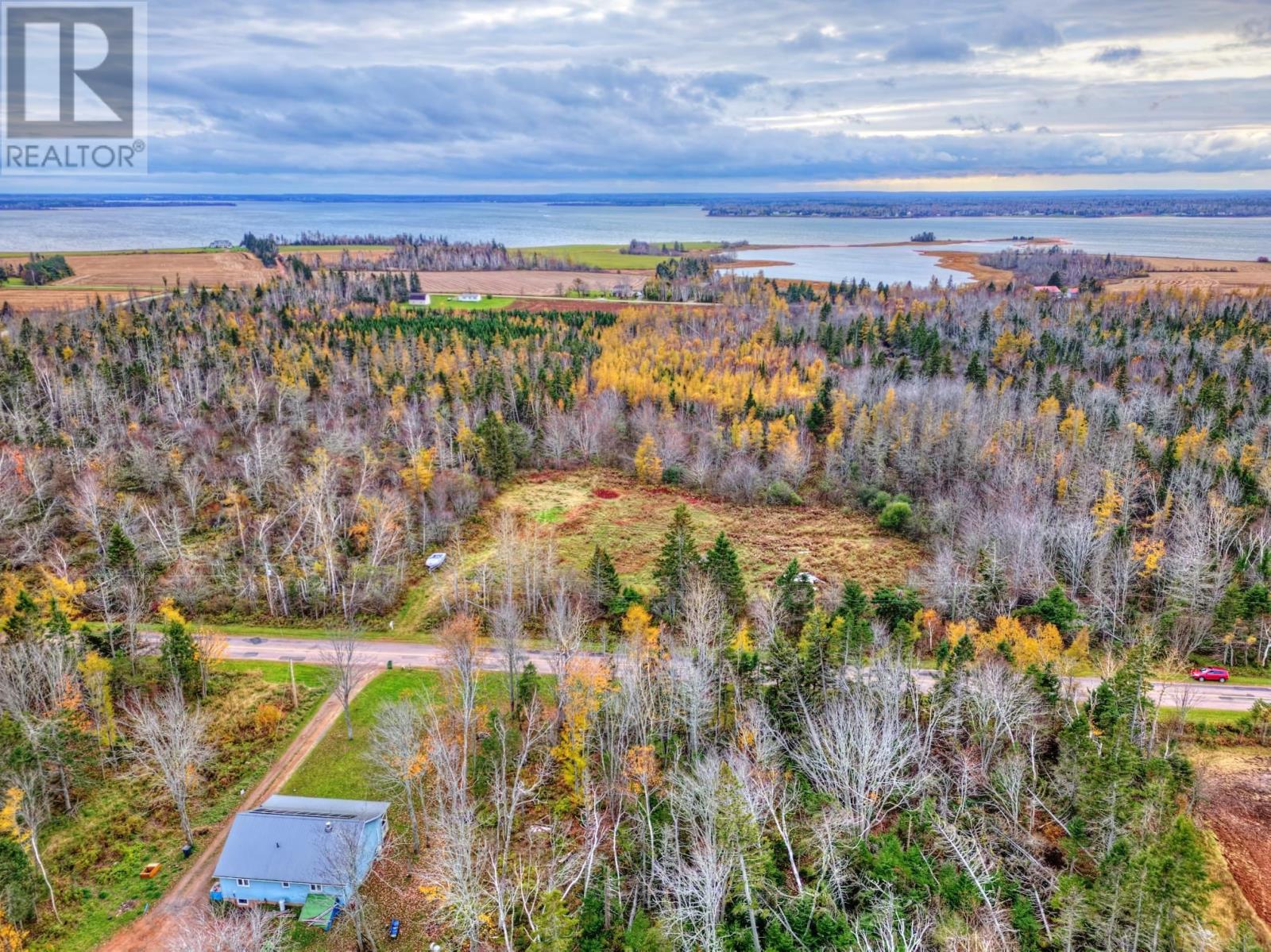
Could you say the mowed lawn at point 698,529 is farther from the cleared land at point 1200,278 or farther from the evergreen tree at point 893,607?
the cleared land at point 1200,278

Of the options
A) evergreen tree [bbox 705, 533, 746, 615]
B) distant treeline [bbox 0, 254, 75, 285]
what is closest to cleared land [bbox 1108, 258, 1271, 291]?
evergreen tree [bbox 705, 533, 746, 615]

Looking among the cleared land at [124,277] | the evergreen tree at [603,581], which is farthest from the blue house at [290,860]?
the cleared land at [124,277]

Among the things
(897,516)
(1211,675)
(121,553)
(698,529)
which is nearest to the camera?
(1211,675)

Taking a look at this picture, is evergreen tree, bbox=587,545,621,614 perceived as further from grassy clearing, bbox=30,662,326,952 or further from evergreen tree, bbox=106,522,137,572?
evergreen tree, bbox=106,522,137,572

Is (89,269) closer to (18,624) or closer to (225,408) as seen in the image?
(225,408)

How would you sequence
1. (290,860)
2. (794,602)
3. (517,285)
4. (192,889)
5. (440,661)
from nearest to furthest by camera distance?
(290,860), (192,889), (440,661), (794,602), (517,285)

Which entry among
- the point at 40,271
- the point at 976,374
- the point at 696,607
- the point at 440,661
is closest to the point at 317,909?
the point at 440,661

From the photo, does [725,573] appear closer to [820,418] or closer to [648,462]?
[648,462]
